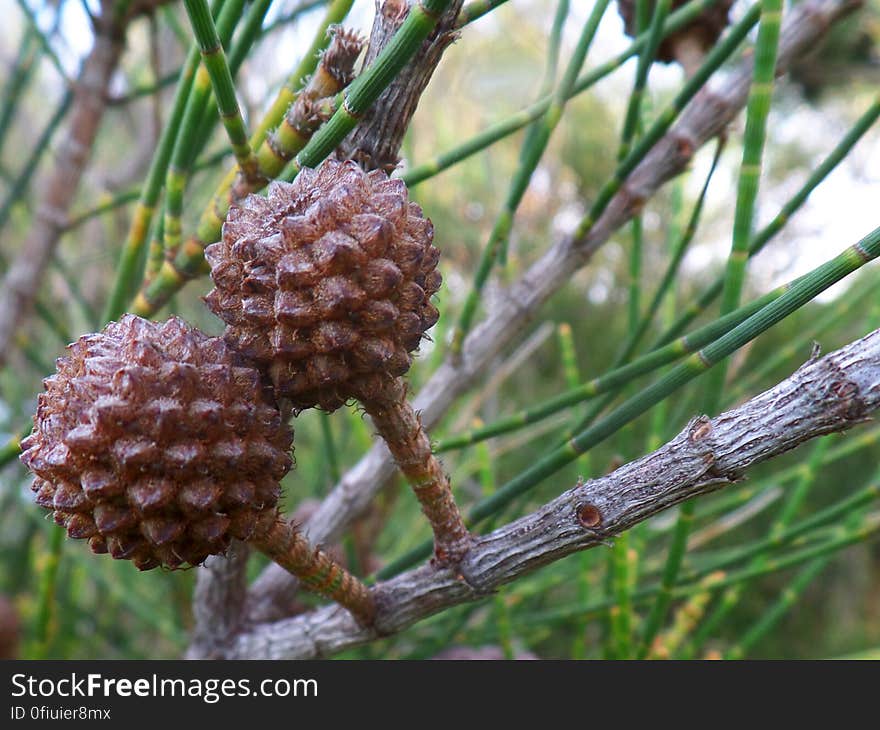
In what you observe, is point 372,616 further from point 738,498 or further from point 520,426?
point 738,498

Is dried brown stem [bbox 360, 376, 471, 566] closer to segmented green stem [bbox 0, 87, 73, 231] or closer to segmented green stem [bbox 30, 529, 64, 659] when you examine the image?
segmented green stem [bbox 30, 529, 64, 659]

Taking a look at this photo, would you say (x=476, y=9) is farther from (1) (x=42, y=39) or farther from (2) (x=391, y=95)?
(1) (x=42, y=39)

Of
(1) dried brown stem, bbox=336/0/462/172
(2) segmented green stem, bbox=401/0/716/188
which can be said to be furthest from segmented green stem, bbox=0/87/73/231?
(1) dried brown stem, bbox=336/0/462/172

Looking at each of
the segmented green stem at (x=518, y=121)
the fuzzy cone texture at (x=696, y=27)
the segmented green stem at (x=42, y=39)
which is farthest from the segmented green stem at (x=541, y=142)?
the segmented green stem at (x=42, y=39)

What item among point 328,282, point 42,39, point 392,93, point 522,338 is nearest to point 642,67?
point 392,93

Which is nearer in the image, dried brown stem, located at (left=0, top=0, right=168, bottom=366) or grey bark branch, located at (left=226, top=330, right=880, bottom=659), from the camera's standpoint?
grey bark branch, located at (left=226, top=330, right=880, bottom=659)

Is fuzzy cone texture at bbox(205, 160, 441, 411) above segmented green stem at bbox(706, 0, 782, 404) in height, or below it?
below

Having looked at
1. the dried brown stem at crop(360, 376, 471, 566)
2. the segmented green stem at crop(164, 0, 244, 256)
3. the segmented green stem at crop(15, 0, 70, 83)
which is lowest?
the dried brown stem at crop(360, 376, 471, 566)
